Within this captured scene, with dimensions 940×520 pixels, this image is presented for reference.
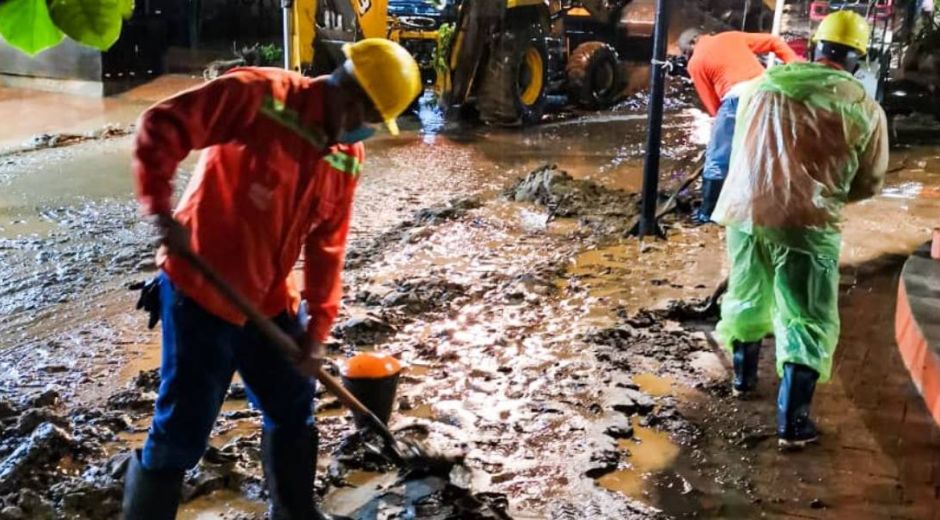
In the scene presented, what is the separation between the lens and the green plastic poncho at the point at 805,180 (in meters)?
3.81

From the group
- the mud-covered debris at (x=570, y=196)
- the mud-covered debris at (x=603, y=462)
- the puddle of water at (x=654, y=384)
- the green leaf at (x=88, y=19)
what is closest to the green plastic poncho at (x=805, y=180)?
the puddle of water at (x=654, y=384)

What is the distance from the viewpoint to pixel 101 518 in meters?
3.29

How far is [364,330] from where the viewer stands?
5117 millimetres

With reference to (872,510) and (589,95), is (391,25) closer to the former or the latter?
(589,95)

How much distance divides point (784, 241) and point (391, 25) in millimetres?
8674

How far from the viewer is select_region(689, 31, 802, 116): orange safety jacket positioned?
6.03m

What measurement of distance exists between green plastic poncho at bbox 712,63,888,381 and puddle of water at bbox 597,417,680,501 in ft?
2.04

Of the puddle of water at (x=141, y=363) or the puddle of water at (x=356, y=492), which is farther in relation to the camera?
the puddle of water at (x=141, y=363)

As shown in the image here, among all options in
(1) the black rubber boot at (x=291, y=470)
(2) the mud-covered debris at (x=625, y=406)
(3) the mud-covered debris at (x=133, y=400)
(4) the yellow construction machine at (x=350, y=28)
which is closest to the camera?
Result: (1) the black rubber boot at (x=291, y=470)

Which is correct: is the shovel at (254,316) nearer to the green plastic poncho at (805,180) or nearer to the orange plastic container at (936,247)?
the green plastic poncho at (805,180)

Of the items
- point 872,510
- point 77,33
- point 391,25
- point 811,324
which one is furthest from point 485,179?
point 77,33

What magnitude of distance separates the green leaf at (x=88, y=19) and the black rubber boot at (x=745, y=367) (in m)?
3.74

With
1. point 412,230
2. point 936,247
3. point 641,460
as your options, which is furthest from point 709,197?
point 641,460

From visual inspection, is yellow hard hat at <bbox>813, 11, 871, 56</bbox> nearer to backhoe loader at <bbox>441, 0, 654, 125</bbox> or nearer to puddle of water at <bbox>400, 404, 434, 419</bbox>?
puddle of water at <bbox>400, 404, 434, 419</bbox>
